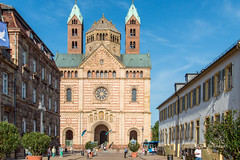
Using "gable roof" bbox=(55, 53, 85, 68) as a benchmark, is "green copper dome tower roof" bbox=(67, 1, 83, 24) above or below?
above

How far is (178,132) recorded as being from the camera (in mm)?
43375

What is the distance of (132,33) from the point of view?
86312 millimetres

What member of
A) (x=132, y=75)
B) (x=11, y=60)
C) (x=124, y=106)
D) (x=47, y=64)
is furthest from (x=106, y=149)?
(x=11, y=60)

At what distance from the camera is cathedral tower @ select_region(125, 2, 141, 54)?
85688 millimetres

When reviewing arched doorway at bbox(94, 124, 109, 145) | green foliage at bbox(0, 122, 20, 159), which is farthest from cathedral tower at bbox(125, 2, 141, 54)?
green foliage at bbox(0, 122, 20, 159)

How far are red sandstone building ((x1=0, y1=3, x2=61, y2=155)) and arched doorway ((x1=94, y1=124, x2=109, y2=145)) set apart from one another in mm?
35056

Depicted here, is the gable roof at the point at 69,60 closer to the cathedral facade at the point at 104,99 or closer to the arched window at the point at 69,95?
the cathedral facade at the point at 104,99

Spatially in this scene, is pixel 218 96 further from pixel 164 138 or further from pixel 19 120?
pixel 164 138

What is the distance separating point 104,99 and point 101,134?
855 cm

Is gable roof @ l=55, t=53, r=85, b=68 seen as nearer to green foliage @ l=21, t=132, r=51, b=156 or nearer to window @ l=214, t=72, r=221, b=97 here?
green foliage @ l=21, t=132, r=51, b=156

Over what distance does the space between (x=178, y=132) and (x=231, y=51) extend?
21.8 metres

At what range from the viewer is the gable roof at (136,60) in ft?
256

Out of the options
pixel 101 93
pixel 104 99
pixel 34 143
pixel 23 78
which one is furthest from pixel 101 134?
pixel 34 143

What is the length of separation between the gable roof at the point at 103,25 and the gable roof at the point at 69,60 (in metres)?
6.89
